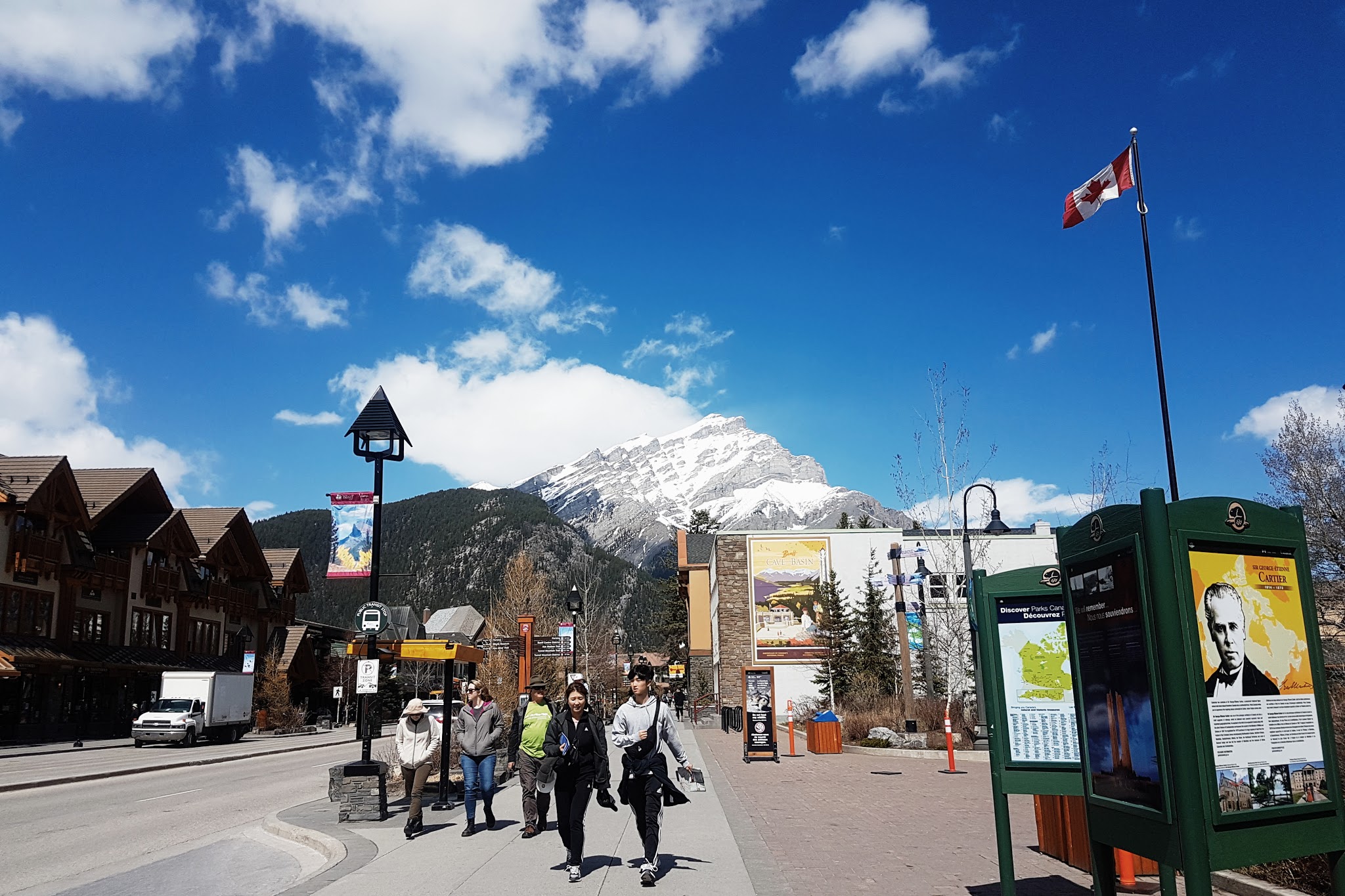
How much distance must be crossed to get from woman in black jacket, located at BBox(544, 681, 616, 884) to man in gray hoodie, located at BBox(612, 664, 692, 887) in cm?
22

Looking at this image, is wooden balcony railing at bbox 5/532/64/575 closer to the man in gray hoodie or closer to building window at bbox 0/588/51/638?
building window at bbox 0/588/51/638

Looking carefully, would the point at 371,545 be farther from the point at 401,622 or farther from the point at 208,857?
the point at 401,622

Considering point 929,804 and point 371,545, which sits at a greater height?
point 371,545

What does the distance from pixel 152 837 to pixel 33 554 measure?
31128 millimetres

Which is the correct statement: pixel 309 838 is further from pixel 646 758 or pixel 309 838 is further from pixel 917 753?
pixel 917 753

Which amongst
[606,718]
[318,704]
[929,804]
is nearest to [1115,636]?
[929,804]

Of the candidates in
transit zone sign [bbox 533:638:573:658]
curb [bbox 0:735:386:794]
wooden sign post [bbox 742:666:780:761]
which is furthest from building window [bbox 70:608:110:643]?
wooden sign post [bbox 742:666:780:761]

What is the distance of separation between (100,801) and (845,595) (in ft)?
141

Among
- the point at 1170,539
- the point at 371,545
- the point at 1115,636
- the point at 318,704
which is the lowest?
the point at 318,704

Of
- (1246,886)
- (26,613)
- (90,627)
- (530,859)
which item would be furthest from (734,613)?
(1246,886)

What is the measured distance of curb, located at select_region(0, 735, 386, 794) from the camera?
19000 mm

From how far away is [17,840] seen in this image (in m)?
12.1

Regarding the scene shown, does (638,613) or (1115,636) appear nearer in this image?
(1115,636)

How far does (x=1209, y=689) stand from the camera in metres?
4.63
